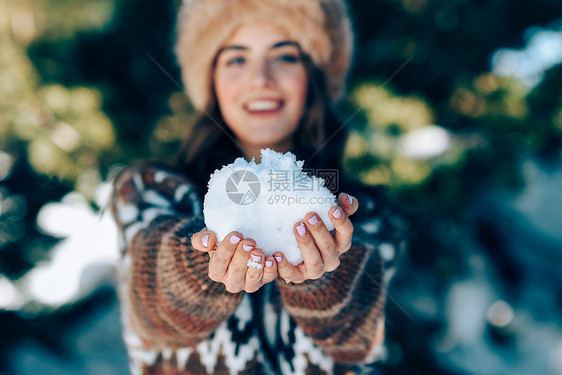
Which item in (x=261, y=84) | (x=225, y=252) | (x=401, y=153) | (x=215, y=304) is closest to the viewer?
(x=225, y=252)

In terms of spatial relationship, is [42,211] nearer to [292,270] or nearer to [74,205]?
[74,205]

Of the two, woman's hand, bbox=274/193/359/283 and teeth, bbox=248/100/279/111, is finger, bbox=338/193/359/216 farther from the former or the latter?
teeth, bbox=248/100/279/111

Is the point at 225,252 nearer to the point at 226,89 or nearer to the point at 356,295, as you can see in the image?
the point at 356,295

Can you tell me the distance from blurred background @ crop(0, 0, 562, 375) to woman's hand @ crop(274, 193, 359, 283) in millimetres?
598

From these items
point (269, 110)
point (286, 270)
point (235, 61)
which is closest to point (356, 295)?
point (286, 270)

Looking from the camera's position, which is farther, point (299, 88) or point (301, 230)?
point (299, 88)

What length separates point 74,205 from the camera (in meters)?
1.14

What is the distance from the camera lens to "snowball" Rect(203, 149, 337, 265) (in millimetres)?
451

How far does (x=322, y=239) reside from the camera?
43 cm

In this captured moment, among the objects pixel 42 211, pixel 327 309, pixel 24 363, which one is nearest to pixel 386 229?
pixel 327 309

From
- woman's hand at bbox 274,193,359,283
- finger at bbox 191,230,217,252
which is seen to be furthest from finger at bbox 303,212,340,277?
finger at bbox 191,230,217,252

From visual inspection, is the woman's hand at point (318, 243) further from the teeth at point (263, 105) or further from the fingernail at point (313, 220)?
the teeth at point (263, 105)

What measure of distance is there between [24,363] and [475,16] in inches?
64.0

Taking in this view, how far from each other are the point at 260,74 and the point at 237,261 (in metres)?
0.40
